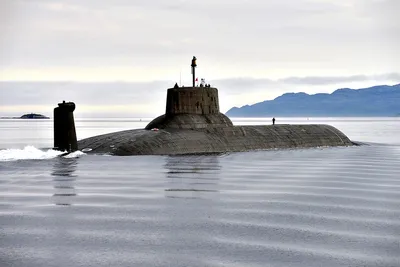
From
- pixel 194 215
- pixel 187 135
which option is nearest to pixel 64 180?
pixel 194 215

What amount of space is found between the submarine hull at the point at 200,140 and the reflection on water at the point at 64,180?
11.8 ft

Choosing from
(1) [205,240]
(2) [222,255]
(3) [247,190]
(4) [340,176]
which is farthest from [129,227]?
(4) [340,176]

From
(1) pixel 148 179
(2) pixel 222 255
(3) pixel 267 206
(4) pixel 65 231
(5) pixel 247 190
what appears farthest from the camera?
(1) pixel 148 179

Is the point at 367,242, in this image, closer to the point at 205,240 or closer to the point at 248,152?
the point at 205,240

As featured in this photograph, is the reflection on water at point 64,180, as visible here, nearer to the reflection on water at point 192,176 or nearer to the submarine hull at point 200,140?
the reflection on water at point 192,176

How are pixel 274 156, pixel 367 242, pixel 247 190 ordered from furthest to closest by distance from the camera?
1. pixel 274 156
2. pixel 247 190
3. pixel 367 242

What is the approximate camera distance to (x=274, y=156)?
115ft

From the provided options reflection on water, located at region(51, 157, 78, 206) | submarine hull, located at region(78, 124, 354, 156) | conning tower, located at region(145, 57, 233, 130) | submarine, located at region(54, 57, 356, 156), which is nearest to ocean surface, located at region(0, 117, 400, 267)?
reflection on water, located at region(51, 157, 78, 206)

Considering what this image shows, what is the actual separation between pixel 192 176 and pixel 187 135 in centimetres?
1145

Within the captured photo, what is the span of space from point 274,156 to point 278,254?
79.9 ft

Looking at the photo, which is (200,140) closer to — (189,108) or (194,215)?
(189,108)

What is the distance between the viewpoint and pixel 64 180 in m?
21.7

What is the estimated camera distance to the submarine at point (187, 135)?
100ft

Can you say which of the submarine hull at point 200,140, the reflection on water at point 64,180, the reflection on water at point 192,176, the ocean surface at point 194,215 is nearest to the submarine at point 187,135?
the submarine hull at point 200,140
